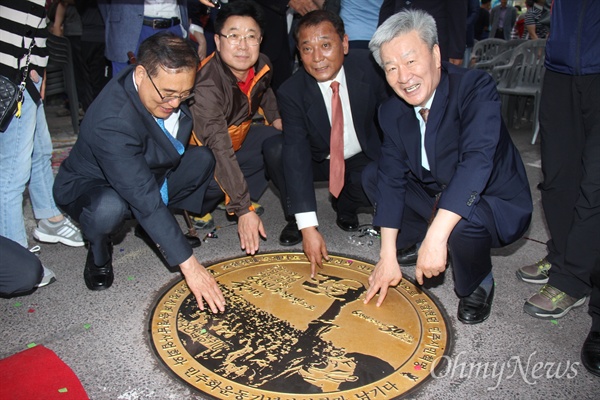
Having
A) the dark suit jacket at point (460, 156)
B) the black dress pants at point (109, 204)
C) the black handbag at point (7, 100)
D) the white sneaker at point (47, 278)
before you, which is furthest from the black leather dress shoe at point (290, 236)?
the black handbag at point (7, 100)

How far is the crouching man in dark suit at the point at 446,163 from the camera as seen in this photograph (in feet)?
7.69

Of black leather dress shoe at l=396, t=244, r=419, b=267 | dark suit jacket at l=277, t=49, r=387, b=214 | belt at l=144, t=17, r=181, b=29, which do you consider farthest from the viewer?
belt at l=144, t=17, r=181, b=29

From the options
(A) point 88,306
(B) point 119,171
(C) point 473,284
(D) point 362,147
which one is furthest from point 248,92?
(C) point 473,284

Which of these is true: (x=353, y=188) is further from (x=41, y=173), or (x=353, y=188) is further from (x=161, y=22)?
(x=161, y=22)

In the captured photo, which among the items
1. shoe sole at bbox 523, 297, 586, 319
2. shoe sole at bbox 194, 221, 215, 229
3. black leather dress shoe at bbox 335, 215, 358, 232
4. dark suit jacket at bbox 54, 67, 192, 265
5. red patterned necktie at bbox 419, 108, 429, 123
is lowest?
shoe sole at bbox 523, 297, 586, 319

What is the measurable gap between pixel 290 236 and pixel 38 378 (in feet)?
5.50

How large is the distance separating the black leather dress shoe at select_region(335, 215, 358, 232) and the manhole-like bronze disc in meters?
0.62

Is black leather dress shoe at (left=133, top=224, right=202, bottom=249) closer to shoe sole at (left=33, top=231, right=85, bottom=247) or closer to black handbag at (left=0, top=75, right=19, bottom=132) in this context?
shoe sole at (left=33, top=231, right=85, bottom=247)

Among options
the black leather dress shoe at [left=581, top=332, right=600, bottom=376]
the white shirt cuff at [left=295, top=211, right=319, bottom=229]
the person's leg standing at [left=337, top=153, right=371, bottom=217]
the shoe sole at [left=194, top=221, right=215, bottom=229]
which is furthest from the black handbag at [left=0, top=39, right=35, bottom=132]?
the black leather dress shoe at [left=581, top=332, right=600, bottom=376]

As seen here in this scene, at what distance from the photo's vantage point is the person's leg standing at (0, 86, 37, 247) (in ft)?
9.44

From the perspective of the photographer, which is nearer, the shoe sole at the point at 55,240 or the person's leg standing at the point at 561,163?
the person's leg standing at the point at 561,163

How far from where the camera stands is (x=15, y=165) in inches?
115

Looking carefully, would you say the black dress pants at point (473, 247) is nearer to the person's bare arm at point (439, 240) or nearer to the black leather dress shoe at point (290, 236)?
the person's bare arm at point (439, 240)

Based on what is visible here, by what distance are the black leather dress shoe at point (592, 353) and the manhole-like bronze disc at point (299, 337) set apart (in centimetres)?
54
